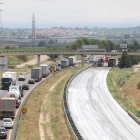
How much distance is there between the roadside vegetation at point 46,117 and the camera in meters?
35.3

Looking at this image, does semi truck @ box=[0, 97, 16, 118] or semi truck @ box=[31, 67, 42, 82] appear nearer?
semi truck @ box=[0, 97, 16, 118]

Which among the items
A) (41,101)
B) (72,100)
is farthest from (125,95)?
(41,101)

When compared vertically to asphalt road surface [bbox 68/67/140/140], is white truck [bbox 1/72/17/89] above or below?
above

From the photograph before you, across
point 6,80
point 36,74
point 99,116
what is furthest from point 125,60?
point 99,116

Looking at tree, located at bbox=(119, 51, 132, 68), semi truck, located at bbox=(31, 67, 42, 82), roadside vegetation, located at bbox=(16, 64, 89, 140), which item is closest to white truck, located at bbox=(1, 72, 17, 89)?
roadside vegetation, located at bbox=(16, 64, 89, 140)

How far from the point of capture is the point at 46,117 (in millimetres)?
44156

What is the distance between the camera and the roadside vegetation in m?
35.3

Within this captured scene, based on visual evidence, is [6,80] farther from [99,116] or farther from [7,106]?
[99,116]

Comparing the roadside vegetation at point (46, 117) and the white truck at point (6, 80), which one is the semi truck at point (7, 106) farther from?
the white truck at point (6, 80)

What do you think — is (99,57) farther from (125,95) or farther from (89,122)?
(89,122)

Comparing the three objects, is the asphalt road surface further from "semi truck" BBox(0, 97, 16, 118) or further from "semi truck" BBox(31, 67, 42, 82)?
"semi truck" BBox(31, 67, 42, 82)

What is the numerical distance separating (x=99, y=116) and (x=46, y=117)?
314 inches

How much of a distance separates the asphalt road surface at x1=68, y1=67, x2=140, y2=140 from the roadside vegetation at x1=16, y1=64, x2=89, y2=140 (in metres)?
1.99

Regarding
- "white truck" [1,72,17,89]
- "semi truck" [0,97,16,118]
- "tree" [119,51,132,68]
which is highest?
"semi truck" [0,97,16,118]
